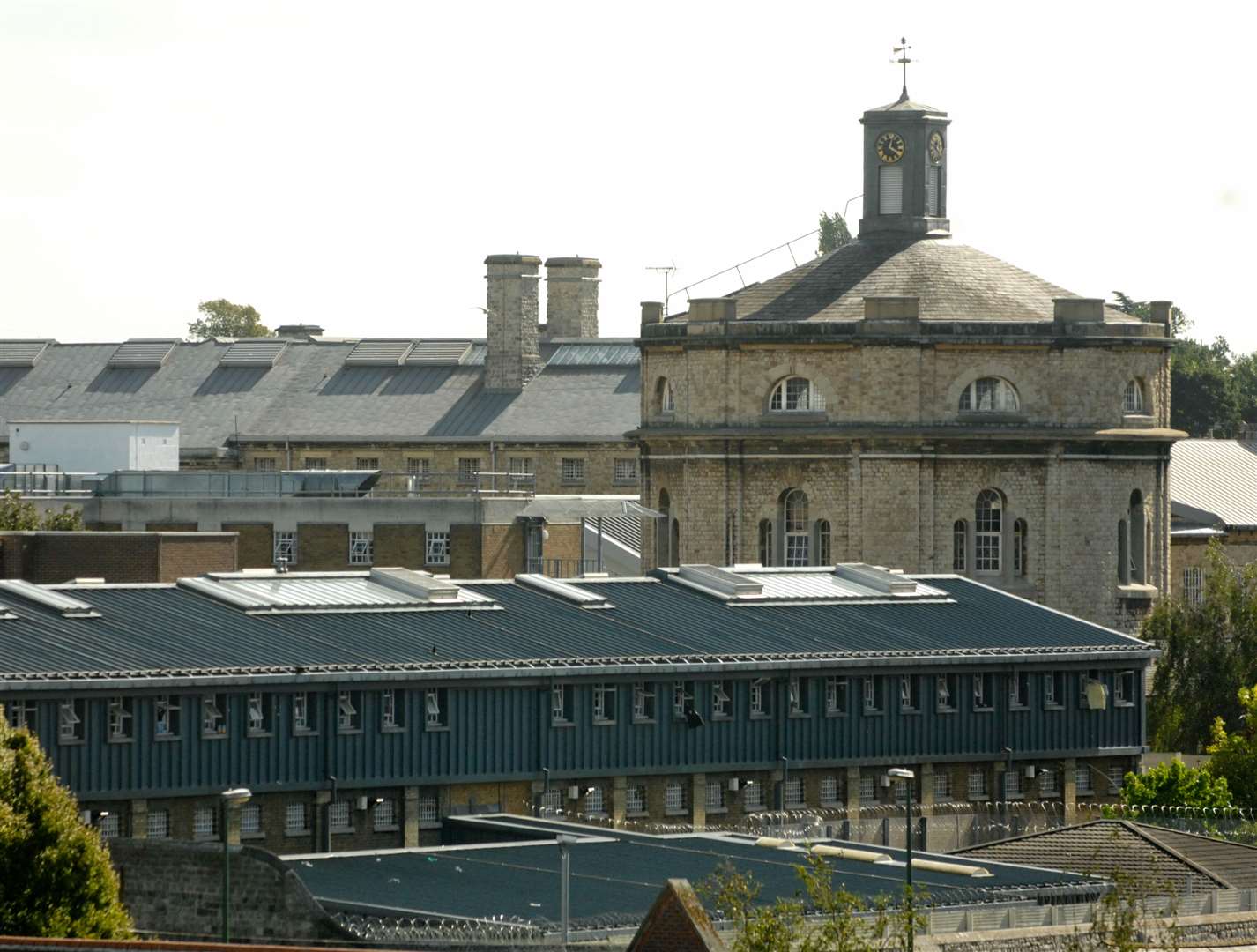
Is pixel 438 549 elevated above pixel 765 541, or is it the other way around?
pixel 765 541

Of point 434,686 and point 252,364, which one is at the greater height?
point 252,364

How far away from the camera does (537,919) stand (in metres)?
44.9

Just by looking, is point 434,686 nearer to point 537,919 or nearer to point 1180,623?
point 537,919

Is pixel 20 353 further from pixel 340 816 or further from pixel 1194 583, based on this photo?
pixel 340 816

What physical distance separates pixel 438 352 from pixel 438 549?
3321 centimetres

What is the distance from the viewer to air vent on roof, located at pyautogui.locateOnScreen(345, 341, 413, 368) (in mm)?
122438

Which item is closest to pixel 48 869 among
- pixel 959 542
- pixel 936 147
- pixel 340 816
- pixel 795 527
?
pixel 340 816

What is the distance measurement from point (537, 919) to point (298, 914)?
10.5ft

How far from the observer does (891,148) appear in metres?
93.6

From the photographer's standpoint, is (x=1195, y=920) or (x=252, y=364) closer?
(x=1195, y=920)

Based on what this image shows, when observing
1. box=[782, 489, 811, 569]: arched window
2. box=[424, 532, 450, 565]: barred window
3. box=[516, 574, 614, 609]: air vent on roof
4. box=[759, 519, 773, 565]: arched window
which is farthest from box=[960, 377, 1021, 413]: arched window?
box=[516, 574, 614, 609]: air vent on roof

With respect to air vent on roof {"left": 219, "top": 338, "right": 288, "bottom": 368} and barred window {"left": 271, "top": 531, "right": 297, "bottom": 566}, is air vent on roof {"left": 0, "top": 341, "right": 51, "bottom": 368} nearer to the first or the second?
air vent on roof {"left": 219, "top": 338, "right": 288, "bottom": 368}

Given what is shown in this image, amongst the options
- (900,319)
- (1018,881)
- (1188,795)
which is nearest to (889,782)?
(1188,795)

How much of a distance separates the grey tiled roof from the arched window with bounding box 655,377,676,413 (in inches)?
107
